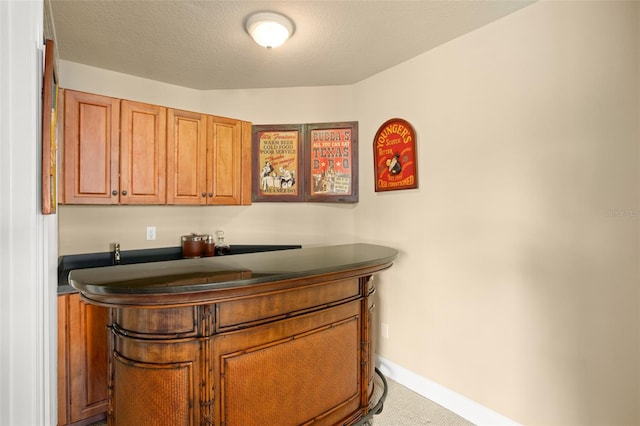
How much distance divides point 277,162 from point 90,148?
1.51 m

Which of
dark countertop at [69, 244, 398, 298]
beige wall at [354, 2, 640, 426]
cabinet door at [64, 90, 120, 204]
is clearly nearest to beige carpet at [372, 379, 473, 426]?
beige wall at [354, 2, 640, 426]

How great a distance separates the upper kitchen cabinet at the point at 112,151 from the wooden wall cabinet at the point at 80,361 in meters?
0.74

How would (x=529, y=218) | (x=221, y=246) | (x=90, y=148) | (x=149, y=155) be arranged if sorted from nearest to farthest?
(x=529, y=218) < (x=90, y=148) < (x=149, y=155) < (x=221, y=246)

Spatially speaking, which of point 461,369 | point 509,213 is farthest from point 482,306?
point 509,213

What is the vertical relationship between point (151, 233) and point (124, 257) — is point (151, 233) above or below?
above

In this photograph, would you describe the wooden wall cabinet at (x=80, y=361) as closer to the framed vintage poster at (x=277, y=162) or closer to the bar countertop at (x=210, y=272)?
the bar countertop at (x=210, y=272)

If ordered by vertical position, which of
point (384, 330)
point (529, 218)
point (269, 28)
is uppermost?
point (269, 28)

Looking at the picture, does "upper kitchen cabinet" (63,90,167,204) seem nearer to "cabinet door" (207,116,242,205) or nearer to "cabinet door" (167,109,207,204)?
"cabinet door" (167,109,207,204)

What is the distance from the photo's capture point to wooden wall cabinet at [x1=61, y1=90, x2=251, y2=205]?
221 cm

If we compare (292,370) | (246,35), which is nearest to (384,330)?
(292,370)

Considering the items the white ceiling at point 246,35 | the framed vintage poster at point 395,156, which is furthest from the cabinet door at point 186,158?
the framed vintage poster at point 395,156

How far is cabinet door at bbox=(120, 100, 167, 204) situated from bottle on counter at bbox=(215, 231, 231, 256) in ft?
2.68

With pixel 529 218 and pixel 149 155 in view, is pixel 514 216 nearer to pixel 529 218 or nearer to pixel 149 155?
pixel 529 218

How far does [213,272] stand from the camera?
1.50 m
